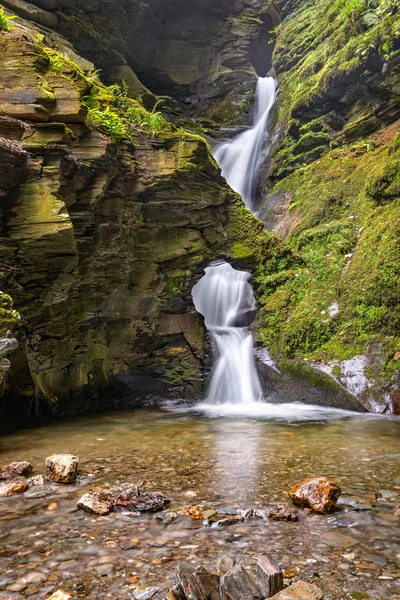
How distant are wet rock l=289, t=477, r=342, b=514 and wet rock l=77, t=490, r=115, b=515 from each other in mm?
1770

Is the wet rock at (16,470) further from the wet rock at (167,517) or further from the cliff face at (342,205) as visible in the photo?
the cliff face at (342,205)

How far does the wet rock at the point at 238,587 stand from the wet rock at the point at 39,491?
2.60m

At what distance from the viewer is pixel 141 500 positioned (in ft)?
13.1

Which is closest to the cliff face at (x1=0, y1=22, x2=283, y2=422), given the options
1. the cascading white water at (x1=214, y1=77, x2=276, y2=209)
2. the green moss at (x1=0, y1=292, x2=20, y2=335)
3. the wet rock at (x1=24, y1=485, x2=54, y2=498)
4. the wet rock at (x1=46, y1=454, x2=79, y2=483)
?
the green moss at (x1=0, y1=292, x2=20, y2=335)

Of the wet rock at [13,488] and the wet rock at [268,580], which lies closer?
the wet rock at [268,580]

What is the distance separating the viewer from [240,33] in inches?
1036

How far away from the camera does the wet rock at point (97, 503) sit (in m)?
3.81

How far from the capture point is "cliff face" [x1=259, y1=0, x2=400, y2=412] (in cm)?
1001

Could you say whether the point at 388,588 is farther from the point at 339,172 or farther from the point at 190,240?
the point at 339,172

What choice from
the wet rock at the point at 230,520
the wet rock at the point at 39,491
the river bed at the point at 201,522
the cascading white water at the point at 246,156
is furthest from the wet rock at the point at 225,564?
the cascading white water at the point at 246,156

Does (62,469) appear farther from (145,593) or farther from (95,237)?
(95,237)

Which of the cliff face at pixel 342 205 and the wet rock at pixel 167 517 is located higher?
the cliff face at pixel 342 205

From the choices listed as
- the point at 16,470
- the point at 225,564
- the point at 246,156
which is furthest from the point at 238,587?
the point at 246,156

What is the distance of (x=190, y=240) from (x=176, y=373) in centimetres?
399
